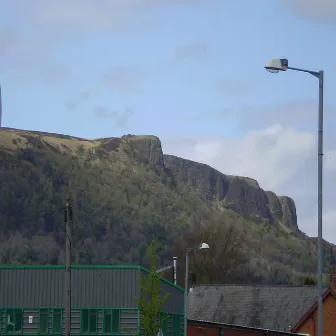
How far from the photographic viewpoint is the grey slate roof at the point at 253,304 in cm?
8188

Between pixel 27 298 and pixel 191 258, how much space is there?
6431 centimetres

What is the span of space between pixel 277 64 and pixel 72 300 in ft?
108

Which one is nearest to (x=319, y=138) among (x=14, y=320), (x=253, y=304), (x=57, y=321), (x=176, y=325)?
(x=57, y=321)

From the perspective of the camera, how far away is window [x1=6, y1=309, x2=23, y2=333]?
56719 millimetres

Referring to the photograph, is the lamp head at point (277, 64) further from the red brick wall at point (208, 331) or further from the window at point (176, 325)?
the red brick wall at point (208, 331)

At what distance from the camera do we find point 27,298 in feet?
187

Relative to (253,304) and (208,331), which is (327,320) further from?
(253,304)

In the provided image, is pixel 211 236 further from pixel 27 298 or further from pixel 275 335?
pixel 27 298

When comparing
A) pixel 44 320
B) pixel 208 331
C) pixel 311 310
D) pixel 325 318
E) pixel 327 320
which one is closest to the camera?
pixel 44 320

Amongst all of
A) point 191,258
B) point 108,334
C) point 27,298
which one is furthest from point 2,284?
point 191,258

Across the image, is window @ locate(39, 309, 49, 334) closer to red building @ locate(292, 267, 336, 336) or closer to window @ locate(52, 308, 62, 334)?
window @ locate(52, 308, 62, 334)

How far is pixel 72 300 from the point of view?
56594 millimetres

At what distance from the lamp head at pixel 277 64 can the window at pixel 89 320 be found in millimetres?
32948

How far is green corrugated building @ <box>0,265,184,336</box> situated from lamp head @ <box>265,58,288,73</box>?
31363 millimetres
